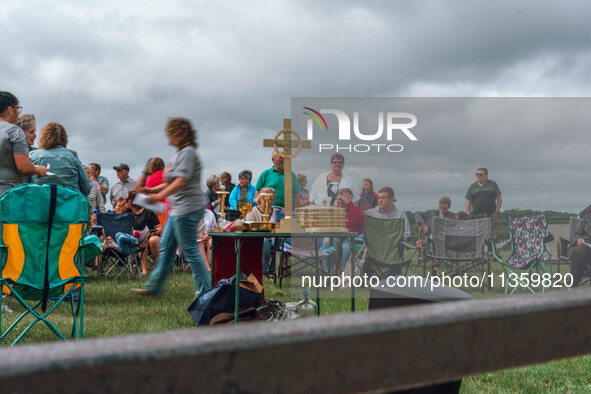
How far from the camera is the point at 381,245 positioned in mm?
6809

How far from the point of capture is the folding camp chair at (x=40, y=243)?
3.16 meters

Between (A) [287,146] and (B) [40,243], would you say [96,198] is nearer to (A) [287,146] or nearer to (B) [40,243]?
(A) [287,146]

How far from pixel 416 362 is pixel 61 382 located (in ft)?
0.94

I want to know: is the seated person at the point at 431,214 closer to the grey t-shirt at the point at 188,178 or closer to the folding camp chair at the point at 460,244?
the folding camp chair at the point at 460,244

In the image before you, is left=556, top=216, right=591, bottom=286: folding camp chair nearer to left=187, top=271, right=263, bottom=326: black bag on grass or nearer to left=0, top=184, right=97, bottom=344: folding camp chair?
left=187, top=271, right=263, bottom=326: black bag on grass

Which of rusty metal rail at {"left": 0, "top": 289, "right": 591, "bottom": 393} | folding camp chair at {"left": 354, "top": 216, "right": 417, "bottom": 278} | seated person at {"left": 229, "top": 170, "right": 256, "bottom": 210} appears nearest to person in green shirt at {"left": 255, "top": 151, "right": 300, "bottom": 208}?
seated person at {"left": 229, "top": 170, "right": 256, "bottom": 210}

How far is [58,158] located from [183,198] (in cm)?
117

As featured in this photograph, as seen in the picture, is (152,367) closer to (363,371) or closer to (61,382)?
(61,382)

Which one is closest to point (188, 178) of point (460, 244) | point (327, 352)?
point (327, 352)

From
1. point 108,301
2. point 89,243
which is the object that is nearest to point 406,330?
point 89,243

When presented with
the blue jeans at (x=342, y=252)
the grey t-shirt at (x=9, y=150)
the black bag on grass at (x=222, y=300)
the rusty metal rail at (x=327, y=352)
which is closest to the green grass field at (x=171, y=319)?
the black bag on grass at (x=222, y=300)

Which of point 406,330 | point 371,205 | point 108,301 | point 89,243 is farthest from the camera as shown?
point 371,205

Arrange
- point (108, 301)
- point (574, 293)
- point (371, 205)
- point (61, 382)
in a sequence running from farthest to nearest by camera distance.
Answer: point (371, 205)
point (108, 301)
point (574, 293)
point (61, 382)

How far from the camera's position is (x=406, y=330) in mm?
466
